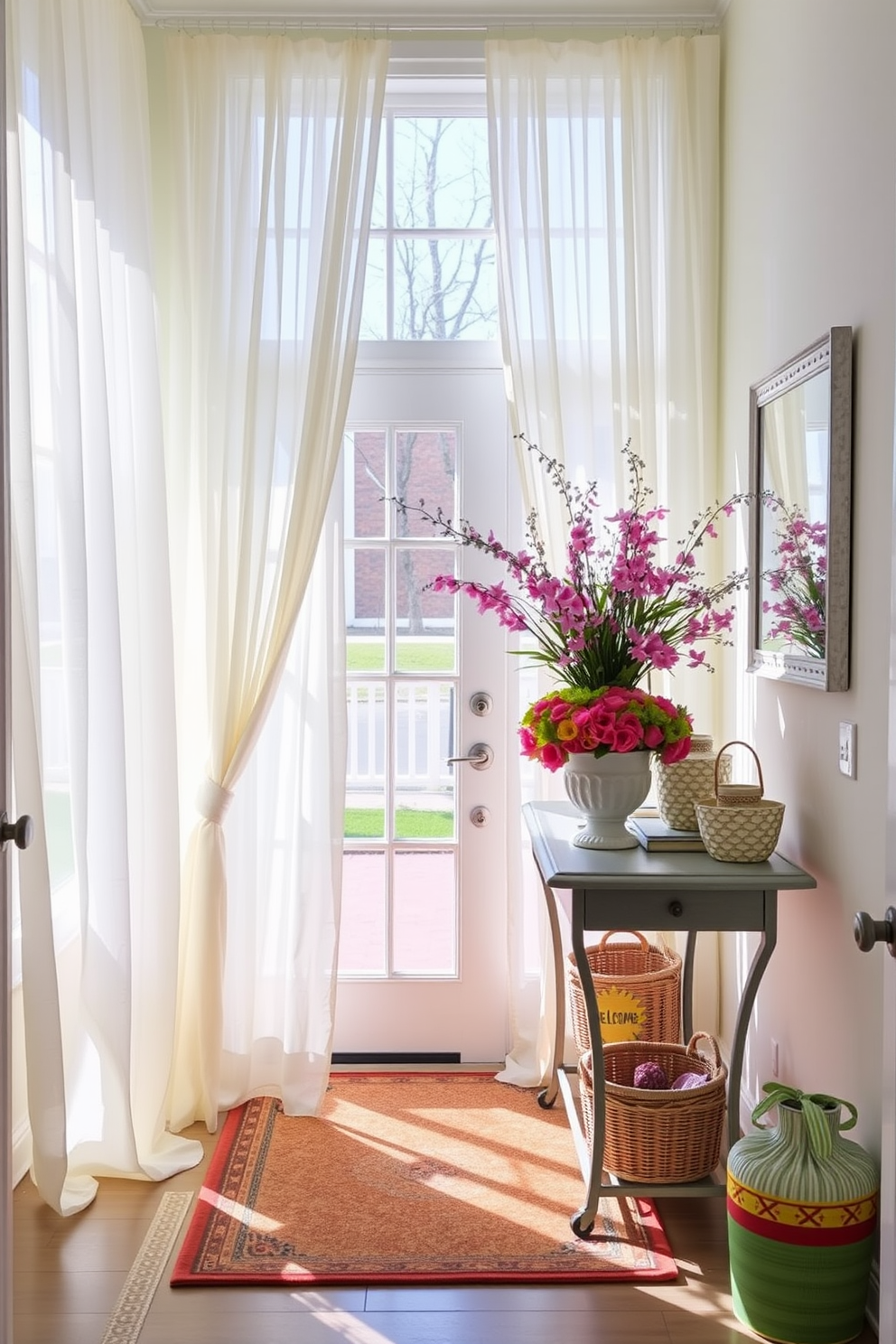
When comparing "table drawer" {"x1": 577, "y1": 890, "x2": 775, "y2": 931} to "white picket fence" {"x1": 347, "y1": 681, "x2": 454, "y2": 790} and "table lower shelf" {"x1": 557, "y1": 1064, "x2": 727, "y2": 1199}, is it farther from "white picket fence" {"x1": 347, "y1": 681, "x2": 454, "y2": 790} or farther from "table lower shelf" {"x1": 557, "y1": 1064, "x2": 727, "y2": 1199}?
"white picket fence" {"x1": 347, "y1": 681, "x2": 454, "y2": 790}

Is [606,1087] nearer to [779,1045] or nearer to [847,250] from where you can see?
[779,1045]

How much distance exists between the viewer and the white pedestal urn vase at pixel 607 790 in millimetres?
2633

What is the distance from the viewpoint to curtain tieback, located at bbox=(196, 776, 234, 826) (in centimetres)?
319

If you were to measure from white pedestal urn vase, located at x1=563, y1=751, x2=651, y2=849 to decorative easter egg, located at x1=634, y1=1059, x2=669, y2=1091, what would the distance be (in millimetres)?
496

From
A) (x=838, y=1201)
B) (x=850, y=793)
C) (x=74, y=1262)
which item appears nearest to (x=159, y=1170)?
(x=74, y=1262)

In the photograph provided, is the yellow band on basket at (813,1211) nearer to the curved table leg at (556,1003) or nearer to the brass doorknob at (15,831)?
the curved table leg at (556,1003)

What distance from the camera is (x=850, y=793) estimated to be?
2.26 m

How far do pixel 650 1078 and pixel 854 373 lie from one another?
5.10 feet

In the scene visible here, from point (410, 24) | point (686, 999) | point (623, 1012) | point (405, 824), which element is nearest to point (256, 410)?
point (410, 24)

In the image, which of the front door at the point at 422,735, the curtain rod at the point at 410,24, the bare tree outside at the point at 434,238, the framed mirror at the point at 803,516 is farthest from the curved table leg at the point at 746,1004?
the curtain rod at the point at 410,24

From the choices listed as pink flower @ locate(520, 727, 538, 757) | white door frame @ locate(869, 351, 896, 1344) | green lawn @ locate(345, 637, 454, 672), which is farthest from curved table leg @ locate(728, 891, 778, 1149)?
green lawn @ locate(345, 637, 454, 672)

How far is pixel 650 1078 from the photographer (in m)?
2.65

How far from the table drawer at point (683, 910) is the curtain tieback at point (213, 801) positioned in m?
1.14

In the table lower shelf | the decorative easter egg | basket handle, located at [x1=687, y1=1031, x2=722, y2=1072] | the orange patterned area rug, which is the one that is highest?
basket handle, located at [x1=687, y1=1031, x2=722, y2=1072]
